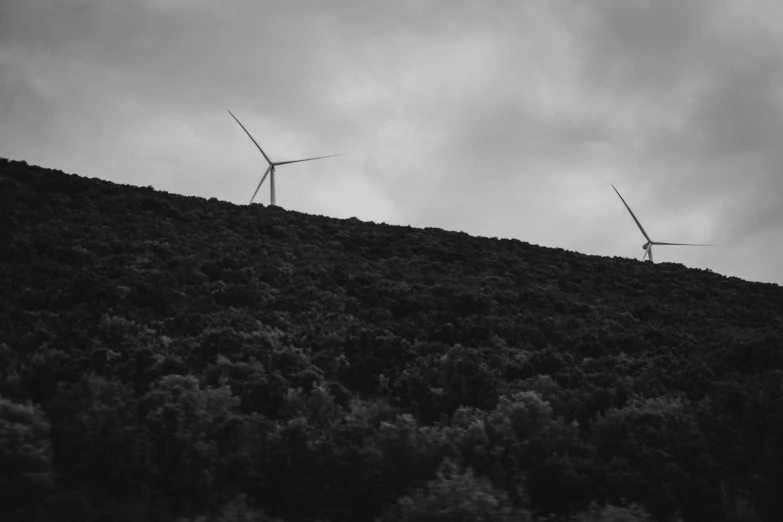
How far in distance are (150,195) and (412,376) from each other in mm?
18682

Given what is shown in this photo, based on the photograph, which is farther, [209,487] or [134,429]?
[134,429]

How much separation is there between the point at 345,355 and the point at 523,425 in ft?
15.2

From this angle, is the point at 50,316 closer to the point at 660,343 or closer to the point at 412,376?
the point at 412,376

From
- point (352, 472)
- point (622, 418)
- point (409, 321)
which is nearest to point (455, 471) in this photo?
point (352, 472)

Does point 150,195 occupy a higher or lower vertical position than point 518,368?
higher

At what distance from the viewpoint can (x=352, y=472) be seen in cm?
822

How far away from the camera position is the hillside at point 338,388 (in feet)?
25.3

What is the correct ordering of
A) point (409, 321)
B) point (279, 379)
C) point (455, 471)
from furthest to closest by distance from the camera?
point (409, 321)
point (279, 379)
point (455, 471)

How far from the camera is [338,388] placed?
11.3 meters

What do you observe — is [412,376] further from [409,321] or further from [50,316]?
[50,316]

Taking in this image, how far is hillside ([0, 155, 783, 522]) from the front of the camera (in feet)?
25.3

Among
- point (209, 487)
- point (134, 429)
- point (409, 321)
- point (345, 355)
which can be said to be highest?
point (409, 321)

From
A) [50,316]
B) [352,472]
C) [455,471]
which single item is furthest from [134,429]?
[50,316]

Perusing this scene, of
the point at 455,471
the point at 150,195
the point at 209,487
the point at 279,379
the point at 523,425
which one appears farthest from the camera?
the point at 150,195
